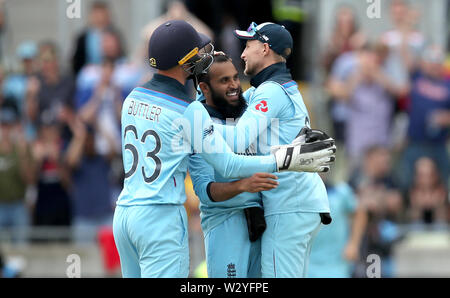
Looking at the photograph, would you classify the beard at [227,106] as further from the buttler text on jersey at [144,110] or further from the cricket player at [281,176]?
the buttler text on jersey at [144,110]

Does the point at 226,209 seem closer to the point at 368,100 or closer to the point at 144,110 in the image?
the point at 144,110

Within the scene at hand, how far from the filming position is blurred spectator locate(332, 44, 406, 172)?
39.5 feet

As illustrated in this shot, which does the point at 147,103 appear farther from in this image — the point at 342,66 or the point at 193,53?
the point at 342,66

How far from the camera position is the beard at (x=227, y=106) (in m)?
6.50

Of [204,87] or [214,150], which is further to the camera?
[204,87]

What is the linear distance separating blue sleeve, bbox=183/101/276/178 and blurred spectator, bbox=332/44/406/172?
631 centimetres

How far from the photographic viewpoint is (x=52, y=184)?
12164mm

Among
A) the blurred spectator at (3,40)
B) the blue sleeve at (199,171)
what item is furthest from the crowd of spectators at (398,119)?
the blue sleeve at (199,171)

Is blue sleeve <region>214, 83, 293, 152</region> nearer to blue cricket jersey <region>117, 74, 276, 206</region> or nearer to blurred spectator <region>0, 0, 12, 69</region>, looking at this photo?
blue cricket jersey <region>117, 74, 276, 206</region>

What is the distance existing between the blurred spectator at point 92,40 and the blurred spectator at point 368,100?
3605 millimetres

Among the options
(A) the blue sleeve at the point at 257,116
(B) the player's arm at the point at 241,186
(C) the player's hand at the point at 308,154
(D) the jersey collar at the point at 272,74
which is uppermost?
(D) the jersey collar at the point at 272,74

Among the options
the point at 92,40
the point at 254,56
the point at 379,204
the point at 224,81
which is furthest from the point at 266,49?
the point at 92,40

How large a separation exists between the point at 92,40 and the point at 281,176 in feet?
22.6
